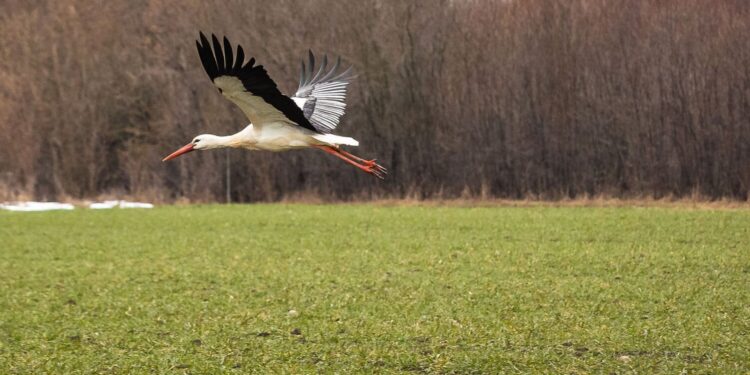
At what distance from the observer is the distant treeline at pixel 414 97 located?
29828 mm

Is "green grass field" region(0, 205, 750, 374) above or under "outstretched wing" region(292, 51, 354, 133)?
under

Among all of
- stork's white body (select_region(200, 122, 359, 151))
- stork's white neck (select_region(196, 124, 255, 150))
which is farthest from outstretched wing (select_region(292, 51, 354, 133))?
stork's white neck (select_region(196, 124, 255, 150))

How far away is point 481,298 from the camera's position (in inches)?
490

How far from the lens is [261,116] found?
828 centimetres

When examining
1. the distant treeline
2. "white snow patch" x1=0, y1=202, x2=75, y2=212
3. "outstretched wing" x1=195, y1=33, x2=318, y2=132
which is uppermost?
the distant treeline

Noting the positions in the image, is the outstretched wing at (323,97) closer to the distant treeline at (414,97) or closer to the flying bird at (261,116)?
the flying bird at (261,116)

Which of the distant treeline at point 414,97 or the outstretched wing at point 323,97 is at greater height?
the distant treeline at point 414,97

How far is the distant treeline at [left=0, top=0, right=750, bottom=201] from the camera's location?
1174 inches

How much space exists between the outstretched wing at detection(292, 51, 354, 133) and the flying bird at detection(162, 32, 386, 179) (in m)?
0.01

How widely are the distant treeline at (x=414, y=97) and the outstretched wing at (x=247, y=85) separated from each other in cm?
2131

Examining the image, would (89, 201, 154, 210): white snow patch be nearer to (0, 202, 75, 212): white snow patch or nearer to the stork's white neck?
(0, 202, 75, 212): white snow patch

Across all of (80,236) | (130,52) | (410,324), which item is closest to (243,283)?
(410,324)

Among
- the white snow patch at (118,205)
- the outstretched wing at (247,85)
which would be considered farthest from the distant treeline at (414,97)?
the outstretched wing at (247,85)

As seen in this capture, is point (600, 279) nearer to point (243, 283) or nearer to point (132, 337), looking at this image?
point (243, 283)
